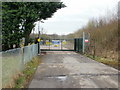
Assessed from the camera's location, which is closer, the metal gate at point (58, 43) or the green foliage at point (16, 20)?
the green foliage at point (16, 20)

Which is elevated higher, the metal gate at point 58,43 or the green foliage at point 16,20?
the green foliage at point 16,20

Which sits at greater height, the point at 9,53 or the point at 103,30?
the point at 103,30

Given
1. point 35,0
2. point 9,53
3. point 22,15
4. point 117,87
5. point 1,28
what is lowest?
point 117,87

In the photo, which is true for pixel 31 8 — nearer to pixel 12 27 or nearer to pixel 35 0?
pixel 35 0

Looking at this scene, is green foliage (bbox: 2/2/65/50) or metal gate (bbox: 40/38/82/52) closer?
green foliage (bbox: 2/2/65/50)

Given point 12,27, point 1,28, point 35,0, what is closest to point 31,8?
point 35,0

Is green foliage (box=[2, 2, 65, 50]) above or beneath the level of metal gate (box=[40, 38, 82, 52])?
above

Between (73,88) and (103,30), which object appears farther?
(103,30)

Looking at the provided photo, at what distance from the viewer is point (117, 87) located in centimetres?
597

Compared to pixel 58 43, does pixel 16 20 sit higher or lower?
higher

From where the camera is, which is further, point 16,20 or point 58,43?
point 58,43

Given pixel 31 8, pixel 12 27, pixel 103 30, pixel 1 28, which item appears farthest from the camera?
pixel 103 30

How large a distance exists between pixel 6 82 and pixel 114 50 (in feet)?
40.4

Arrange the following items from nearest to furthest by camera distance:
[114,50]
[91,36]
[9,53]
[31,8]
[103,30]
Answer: [9,53]
[31,8]
[114,50]
[103,30]
[91,36]
